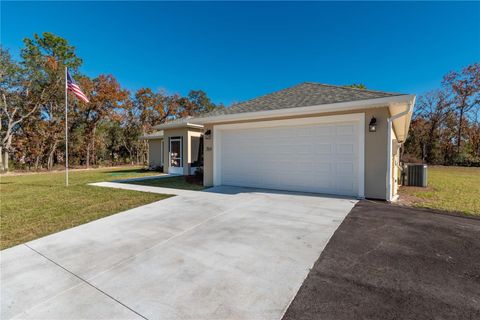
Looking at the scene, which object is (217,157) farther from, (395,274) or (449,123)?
(449,123)

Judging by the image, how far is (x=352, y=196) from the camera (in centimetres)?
657

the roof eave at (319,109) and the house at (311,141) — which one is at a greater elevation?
the roof eave at (319,109)

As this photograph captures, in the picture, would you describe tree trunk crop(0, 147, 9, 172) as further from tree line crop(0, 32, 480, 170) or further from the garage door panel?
the garage door panel

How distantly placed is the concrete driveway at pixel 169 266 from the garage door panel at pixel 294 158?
7.07ft

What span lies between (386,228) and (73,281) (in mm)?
4798

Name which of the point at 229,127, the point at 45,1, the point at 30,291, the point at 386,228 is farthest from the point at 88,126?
the point at 386,228

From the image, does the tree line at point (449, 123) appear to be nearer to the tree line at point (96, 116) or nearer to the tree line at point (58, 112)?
Answer: the tree line at point (96, 116)

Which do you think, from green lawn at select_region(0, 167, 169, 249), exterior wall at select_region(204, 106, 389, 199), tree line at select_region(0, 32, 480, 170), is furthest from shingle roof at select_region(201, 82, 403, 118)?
tree line at select_region(0, 32, 480, 170)

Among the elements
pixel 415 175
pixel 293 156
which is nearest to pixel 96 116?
pixel 293 156

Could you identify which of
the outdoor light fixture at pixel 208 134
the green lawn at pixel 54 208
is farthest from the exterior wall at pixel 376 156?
the green lawn at pixel 54 208

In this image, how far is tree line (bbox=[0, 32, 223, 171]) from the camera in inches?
672

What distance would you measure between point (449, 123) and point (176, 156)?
27495mm

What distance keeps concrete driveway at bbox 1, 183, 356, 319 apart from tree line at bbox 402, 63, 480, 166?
82.4 feet

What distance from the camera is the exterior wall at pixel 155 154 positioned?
663 inches
